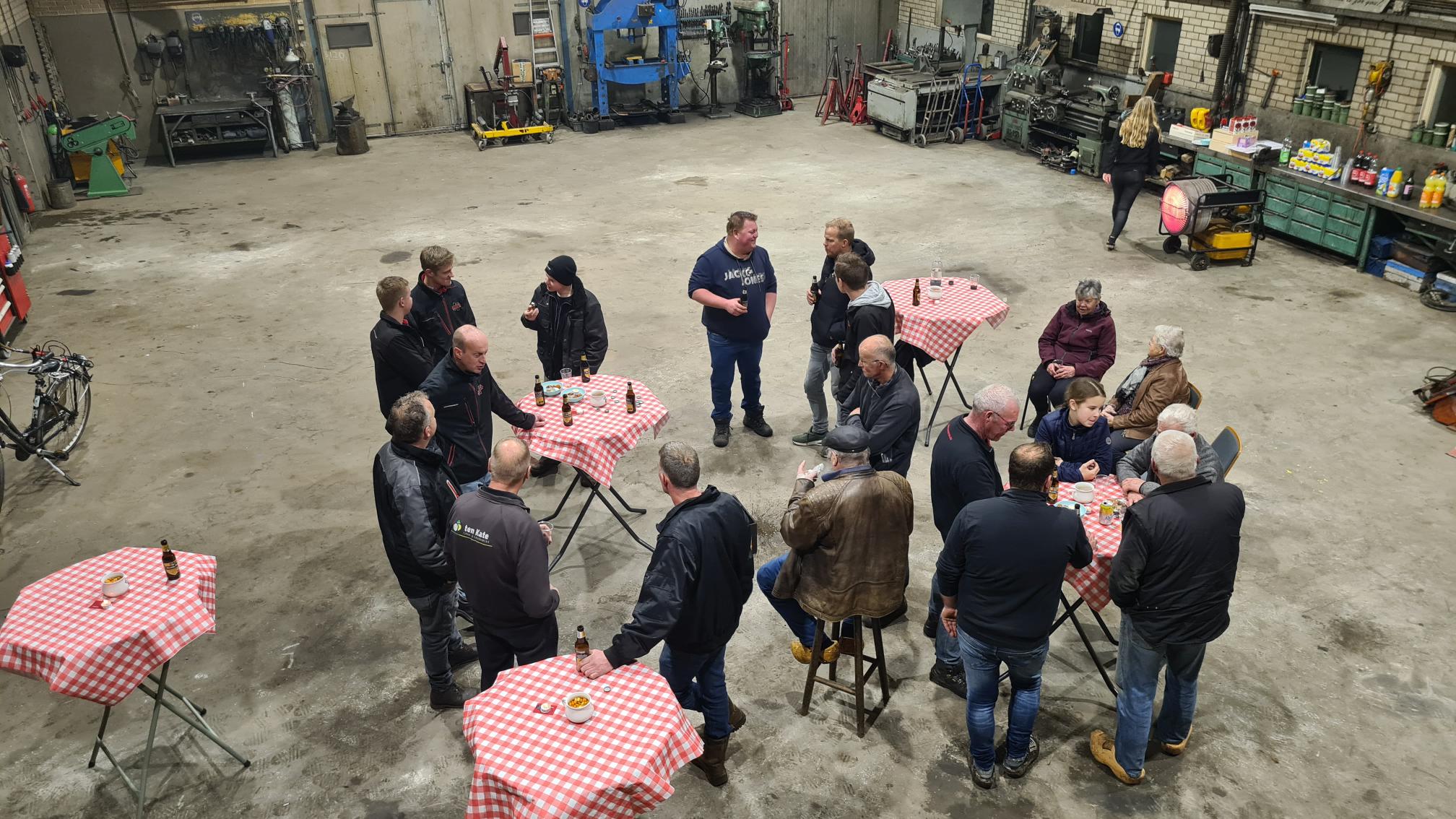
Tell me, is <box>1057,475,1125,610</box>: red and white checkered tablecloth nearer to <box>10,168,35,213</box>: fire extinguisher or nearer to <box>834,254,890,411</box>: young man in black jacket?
<box>834,254,890,411</box>: young man in black jacket

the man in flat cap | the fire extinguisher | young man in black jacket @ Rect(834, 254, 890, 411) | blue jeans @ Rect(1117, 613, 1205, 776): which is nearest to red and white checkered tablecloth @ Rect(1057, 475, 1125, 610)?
blue jeans @ Rect(1117, 613, 1205, 776)

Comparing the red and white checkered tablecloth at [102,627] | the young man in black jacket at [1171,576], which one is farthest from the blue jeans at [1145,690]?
the red and white checkered tablecloth at [102,627]

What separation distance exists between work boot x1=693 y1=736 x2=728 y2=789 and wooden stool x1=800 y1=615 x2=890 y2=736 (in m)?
0.60

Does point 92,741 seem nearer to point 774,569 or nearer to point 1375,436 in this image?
point 774,569

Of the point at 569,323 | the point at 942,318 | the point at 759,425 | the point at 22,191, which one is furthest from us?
the point at 22,191

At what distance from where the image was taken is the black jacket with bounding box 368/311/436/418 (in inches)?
239

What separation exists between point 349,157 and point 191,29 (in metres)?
3.25

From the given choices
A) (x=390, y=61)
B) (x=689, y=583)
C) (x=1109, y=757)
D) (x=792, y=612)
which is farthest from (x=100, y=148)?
(x=1109, y=757)

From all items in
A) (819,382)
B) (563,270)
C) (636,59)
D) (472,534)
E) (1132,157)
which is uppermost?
(636,59)

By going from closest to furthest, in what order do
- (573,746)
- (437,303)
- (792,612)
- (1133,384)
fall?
1. (573,746)
2. (792,612)
3. (1133,384)
4. (437,303)

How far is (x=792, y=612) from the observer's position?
506 centimetres

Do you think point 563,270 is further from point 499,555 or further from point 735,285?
point 499,555

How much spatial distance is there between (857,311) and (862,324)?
0.11m

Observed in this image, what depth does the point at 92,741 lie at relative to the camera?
5047 mm
